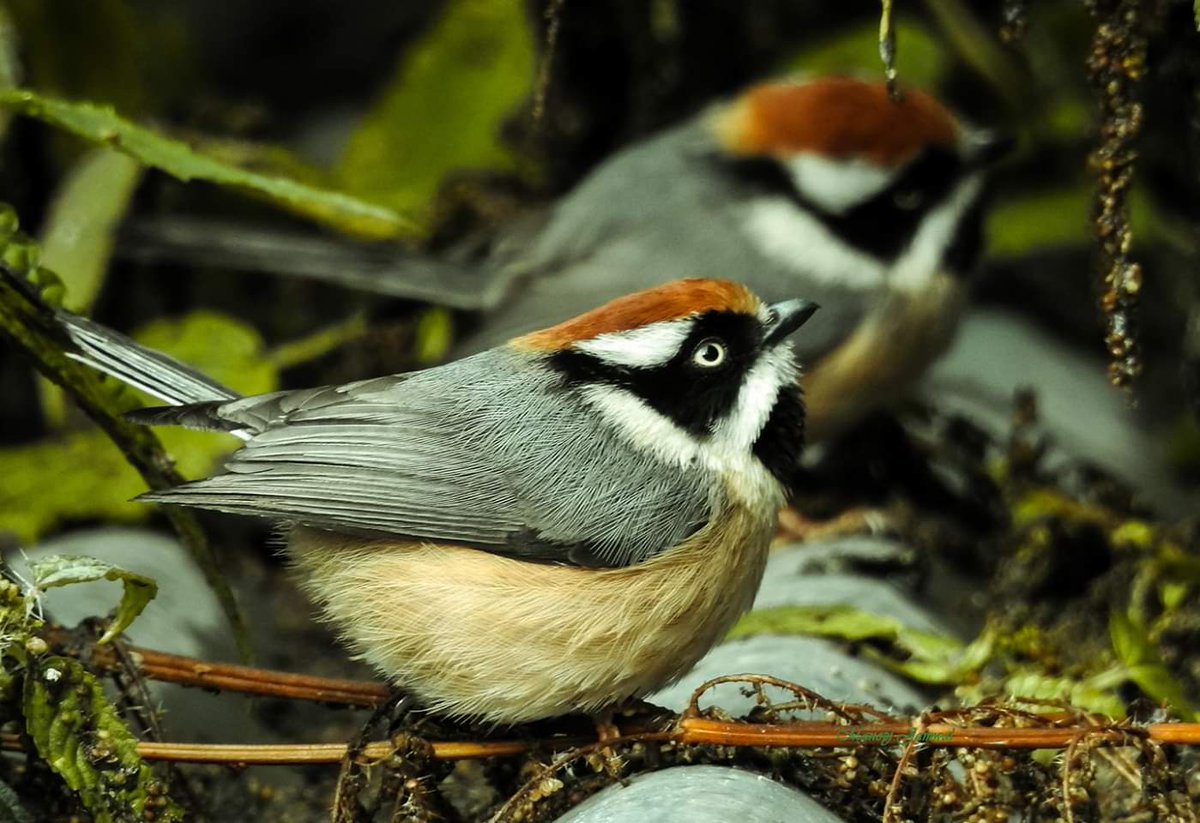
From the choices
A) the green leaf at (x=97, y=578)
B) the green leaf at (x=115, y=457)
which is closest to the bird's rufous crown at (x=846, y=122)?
the green leaf at (x=115, y=457)

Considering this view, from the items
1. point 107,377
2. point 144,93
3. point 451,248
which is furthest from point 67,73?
point 107,377

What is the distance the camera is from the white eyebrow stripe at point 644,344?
2.65 m

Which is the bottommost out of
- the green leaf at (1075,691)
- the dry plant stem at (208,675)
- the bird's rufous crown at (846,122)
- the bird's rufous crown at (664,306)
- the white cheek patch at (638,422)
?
the dry plant stem at (208,675)

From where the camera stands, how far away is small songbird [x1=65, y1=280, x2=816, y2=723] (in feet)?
8.14

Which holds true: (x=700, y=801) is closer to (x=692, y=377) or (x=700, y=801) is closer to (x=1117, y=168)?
(x=692, y=377)

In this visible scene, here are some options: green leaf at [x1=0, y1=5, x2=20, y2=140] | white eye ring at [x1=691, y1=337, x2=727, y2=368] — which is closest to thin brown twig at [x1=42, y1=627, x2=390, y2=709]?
white eye ring at [x1=691, y1=337, x2=727, y2=368]

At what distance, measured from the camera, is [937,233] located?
4207 millimetres

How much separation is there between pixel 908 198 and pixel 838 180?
8.4 inches

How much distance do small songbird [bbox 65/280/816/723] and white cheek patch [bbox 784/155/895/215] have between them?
1442 millimetres

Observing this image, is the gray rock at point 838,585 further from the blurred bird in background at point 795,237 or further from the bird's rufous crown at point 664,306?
the bird's rufous crown at point 664,306

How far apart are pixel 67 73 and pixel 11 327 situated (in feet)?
7.69

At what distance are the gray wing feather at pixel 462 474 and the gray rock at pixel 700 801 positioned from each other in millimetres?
397

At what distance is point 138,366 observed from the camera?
2662 millimetres

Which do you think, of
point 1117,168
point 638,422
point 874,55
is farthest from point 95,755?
point 874,55
